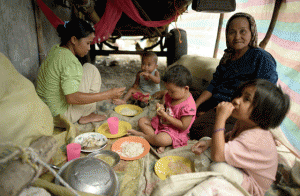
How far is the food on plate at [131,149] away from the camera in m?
1.64

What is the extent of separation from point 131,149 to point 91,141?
1.29 ft

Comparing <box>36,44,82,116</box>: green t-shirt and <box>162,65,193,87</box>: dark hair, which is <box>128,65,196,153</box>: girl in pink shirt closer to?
<box>162,65,193,87</box>: dark hair

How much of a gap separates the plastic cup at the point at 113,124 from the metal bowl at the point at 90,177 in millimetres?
734

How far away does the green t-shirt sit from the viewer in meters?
1.80

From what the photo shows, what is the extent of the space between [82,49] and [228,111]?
160 cm

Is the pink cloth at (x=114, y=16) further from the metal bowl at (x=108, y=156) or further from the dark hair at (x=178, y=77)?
the metal bowl at (x=108, y=156)

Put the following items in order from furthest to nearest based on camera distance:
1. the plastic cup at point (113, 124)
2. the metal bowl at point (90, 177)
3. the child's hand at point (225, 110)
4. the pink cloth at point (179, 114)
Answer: the plastic cup at point (113, 124), the pink cloth at point (179, 114), the child's hand at point (225, 110), the metal bowl at point (90, 177)

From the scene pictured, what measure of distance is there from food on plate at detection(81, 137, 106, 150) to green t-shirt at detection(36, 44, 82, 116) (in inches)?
20.3

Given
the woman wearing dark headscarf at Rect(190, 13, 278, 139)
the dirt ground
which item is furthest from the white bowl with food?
the dirt ground

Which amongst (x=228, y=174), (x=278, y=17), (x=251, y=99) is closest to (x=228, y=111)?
(x=251, y=99)

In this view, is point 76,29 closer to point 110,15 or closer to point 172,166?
point 110,15

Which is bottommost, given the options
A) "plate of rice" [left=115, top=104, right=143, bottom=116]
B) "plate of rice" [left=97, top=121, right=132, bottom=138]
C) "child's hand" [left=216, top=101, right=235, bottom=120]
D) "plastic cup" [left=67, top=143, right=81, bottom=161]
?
"plate of rice" [left=115, top=104, right=143, bottom=116]

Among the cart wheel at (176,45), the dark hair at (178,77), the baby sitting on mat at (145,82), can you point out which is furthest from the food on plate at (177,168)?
the cart wheel at (176,45)

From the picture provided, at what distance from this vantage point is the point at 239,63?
Answer: 2006 millimetres
